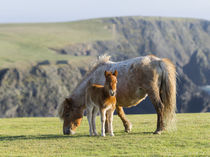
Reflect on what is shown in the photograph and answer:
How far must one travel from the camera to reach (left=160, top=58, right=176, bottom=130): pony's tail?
13.5 m

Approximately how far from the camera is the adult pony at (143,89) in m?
13.5

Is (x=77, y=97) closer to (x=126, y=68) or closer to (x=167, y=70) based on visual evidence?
(x=126, y=68)

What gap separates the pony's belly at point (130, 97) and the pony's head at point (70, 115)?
1762mm

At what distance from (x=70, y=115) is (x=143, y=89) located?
10.8 ft

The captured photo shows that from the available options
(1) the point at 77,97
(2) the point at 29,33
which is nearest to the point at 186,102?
(2) the point at 29,33

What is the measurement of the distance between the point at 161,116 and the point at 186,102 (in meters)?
146

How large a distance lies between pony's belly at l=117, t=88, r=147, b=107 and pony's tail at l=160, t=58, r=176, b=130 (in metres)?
0.80

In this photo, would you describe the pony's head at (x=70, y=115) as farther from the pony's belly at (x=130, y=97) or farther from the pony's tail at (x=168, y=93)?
the pony's tail at (x=168, y=93)

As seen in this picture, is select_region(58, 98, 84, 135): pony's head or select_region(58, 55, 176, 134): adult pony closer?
select_region(58, 55, 176, 134): adult pony

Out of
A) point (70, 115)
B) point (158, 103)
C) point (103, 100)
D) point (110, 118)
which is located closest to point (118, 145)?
point (103, 100)

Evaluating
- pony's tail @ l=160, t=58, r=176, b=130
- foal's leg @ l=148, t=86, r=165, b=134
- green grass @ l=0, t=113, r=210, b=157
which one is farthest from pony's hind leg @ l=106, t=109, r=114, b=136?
pony's tail @ l=160, t=58, r=176, b=130

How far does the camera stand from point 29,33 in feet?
638

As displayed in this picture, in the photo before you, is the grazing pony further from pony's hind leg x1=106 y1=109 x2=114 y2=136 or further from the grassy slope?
the grassy slope

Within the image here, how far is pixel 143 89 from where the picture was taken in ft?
45.1
